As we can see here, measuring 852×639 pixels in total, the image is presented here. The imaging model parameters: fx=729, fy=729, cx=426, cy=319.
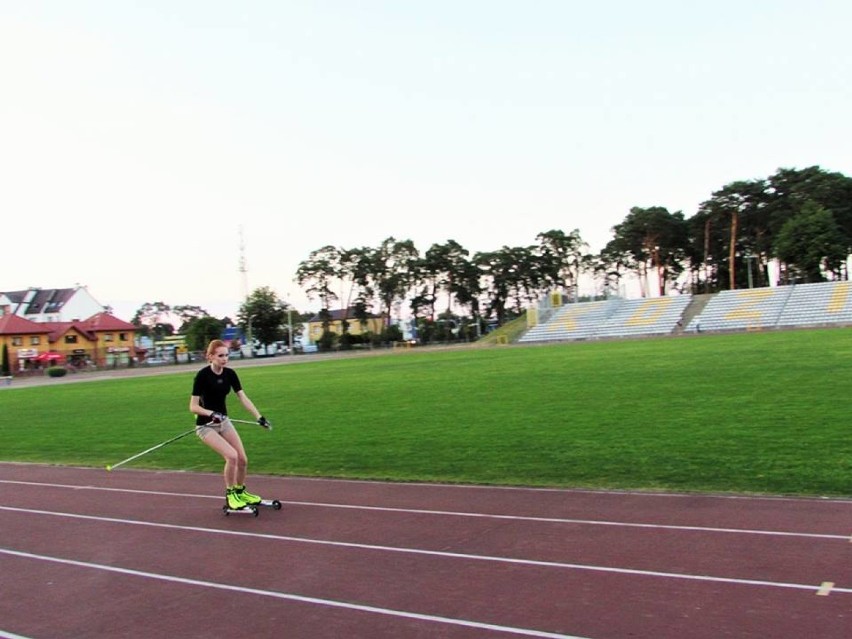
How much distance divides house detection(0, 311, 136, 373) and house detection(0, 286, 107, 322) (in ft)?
54.9

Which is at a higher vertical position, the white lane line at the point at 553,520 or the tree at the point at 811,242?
the tree at the point at 811,242

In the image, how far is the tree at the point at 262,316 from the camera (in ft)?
302

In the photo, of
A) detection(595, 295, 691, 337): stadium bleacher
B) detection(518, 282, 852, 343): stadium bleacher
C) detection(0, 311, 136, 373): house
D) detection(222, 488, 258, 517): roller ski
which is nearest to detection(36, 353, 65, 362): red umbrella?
detection(0, 311, 136, 373): house

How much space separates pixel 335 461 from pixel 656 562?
21.7 ft

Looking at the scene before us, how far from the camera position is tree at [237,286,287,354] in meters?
92.2

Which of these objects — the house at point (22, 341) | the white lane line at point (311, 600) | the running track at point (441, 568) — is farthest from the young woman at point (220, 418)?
the house at point (22, 341)

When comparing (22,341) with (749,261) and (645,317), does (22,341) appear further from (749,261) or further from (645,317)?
(749,261)

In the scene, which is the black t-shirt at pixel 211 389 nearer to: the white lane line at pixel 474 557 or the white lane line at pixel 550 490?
the white lane line at pixel 474 557

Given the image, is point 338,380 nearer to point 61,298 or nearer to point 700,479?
point 700,479

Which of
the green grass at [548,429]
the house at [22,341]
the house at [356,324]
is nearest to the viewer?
the green grass at [548,429]

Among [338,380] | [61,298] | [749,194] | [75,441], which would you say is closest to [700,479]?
[75,441]

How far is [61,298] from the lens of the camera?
335 feet

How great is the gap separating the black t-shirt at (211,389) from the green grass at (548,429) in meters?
2.78

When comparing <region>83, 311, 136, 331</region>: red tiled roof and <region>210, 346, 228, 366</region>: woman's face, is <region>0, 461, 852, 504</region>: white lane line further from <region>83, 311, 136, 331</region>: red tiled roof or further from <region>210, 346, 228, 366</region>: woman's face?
<region>83, 311, 136, 331</region>: red tiled roof
